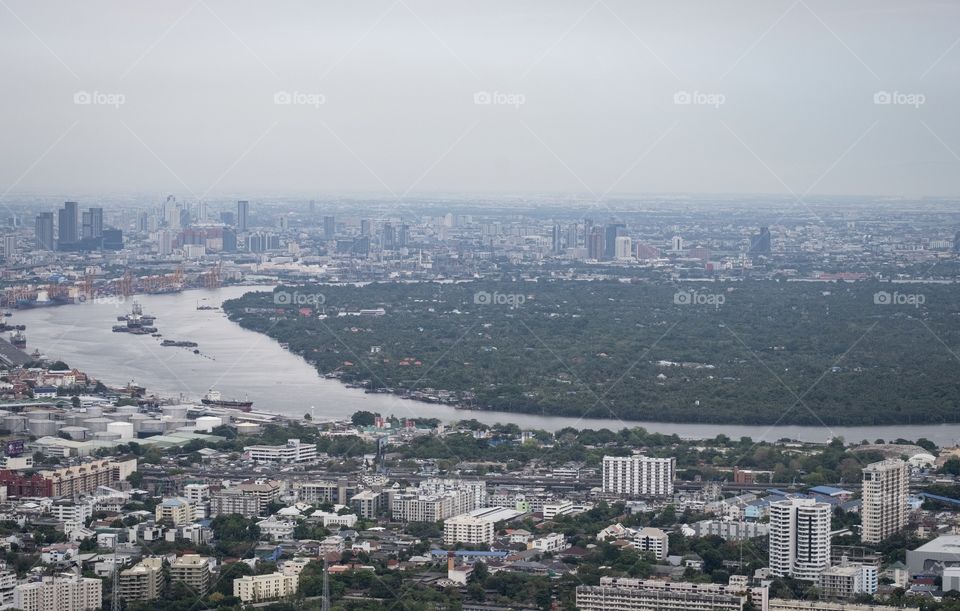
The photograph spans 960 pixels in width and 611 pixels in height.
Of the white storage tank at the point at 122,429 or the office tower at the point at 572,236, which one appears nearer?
the white storage tank at the point at 122,429

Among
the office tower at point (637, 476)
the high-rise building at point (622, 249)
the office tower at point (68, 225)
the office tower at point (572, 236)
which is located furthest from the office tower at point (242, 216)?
the office tower at point (637, 476)

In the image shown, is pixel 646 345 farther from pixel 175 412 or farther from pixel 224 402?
pixel 175 412

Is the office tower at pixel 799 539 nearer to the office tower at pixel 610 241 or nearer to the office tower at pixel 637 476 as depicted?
the office tower at pixel 637 476

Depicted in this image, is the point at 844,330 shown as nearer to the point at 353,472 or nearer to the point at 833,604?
the point at 353,472

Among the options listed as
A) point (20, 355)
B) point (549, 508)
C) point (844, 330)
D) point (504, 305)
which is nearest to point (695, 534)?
point (549, 508)

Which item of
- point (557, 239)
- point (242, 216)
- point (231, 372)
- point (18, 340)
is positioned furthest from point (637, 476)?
point (242, 216)
